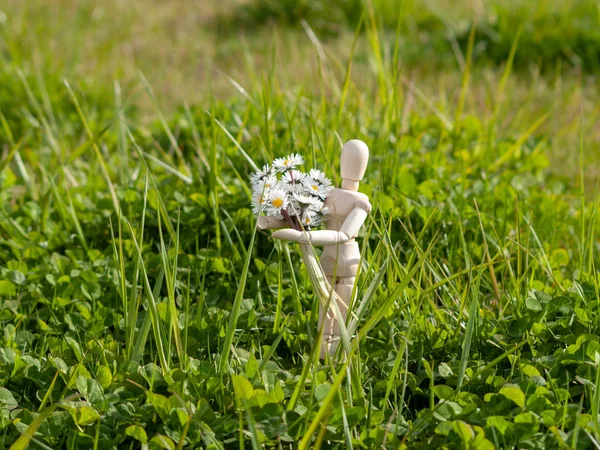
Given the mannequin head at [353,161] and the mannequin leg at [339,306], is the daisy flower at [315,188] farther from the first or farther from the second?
the mannequin leg at [339,306]

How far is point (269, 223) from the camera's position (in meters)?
2.00

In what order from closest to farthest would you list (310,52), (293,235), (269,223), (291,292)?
(293,235) < (269,223) < (291,292) < (310,52)

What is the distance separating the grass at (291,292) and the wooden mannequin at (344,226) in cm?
6

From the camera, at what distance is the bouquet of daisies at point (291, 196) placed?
77.0 inches

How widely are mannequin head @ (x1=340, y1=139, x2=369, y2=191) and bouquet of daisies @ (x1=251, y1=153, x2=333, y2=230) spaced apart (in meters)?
0.06

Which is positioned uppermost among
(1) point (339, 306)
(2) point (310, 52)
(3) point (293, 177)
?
(3) point (293, 177)

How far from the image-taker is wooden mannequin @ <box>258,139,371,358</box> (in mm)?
1980

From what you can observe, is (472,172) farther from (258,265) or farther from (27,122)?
(27,122)

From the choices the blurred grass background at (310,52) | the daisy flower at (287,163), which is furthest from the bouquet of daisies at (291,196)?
the blurred grass background at (310,52)

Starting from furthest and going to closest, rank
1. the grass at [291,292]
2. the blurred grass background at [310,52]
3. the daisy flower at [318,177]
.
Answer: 1. the blurred grass background at [310,52]
2. the daisy flower at [318,177]
3. the grass at [291,292]

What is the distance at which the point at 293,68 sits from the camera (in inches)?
218

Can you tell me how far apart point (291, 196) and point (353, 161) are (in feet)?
0.65

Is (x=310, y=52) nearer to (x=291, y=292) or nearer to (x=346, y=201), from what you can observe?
(x=291, y=292)

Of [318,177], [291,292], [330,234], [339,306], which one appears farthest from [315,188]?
[291,292]
